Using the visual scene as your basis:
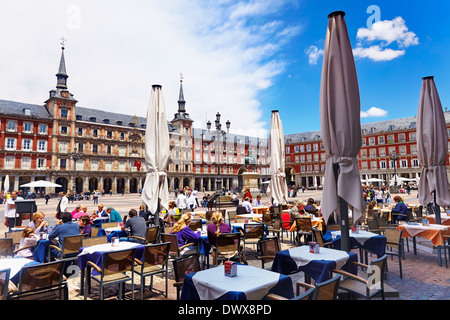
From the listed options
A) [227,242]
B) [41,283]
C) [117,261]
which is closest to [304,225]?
[227,242]

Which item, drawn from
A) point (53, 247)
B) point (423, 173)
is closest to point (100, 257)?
point (53, 247)

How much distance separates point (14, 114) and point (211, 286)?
47618 millimetres

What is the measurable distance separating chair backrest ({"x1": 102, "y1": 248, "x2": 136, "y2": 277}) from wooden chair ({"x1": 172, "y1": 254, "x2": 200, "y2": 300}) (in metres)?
0.96

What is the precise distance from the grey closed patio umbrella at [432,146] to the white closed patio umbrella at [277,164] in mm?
3820

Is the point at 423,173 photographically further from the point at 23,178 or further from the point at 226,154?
the point at 226,154

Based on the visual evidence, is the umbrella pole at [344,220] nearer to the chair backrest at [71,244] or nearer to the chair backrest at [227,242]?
the chair backrest at [227,242]

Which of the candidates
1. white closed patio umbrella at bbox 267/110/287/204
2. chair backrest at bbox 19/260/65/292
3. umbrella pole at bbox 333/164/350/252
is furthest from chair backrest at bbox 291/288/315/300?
white closed patio umbrella at bbox 267/110/287/204

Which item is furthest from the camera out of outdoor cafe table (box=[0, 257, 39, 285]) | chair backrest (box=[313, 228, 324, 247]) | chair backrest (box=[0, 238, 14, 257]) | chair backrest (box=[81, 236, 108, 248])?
chair backrest (box=[313, 228, 324, 247])

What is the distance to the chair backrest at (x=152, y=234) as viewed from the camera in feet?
20.4

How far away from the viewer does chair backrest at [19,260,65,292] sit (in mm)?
3096

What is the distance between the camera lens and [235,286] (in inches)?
112

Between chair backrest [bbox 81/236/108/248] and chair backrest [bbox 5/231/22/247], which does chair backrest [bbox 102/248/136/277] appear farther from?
chair backrest [bbox 5/231/22/247]

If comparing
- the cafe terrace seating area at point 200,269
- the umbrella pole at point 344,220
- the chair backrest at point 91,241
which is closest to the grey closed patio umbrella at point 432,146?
the cafe terrace seating area at point 200,269

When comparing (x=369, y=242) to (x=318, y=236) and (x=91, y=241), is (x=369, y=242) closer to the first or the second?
(x=318, y=236)
